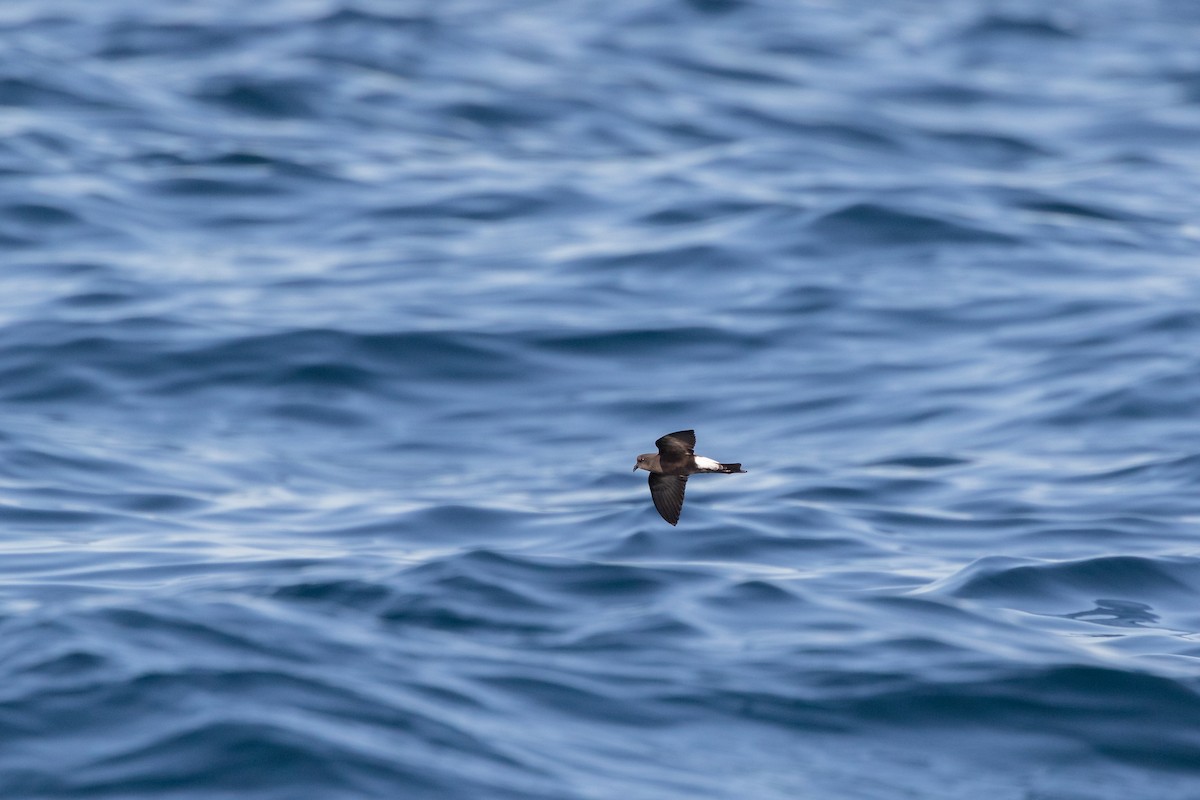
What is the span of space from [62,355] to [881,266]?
5.91 m

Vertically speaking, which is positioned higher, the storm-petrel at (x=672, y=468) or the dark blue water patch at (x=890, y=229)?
the dark blue water patch at (x=890, y=229)

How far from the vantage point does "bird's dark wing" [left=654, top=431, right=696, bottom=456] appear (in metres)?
6.12

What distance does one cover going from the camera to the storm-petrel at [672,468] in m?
6.16

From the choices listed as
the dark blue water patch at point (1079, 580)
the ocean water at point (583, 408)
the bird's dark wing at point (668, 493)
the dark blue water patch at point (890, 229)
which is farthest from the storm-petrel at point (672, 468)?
the dark blue water patch at point (890, 229)

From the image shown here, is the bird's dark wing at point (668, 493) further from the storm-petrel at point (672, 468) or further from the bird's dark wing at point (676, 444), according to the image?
the bird's dark wing at point (676, 444)

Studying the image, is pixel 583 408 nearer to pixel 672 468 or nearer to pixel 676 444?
pixel 672 468

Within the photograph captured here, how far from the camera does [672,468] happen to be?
639 centimetres

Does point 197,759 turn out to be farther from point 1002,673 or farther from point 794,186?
point 794,186

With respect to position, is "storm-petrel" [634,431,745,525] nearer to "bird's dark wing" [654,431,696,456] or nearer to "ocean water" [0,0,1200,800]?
"bird's dark wing" [654,431,696,456]

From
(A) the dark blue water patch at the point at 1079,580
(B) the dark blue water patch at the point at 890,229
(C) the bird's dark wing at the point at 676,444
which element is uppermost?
(B) the dark blue water patch at the point at 890,229

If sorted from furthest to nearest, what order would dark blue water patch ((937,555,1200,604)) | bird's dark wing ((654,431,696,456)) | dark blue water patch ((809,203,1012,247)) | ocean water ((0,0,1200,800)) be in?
1. dark blue water patch ((809,203,1012,247))
2. dark blue water patch ((937,555,1200,604))
3. ocean water ((0,0,1200,800))
4. bird's dark wing ((654,431,696,456))

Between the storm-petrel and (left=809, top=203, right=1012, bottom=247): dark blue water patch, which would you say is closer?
the storm-petrel

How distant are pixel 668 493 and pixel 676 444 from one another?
20 centimetres

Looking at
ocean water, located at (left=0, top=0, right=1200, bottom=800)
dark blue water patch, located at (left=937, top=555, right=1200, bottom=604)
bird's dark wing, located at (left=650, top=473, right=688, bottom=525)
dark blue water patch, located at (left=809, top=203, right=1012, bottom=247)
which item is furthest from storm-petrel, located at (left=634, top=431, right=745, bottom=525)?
dark blue water patch, located at (left=809, top=203, right=1012, bottom=247)
